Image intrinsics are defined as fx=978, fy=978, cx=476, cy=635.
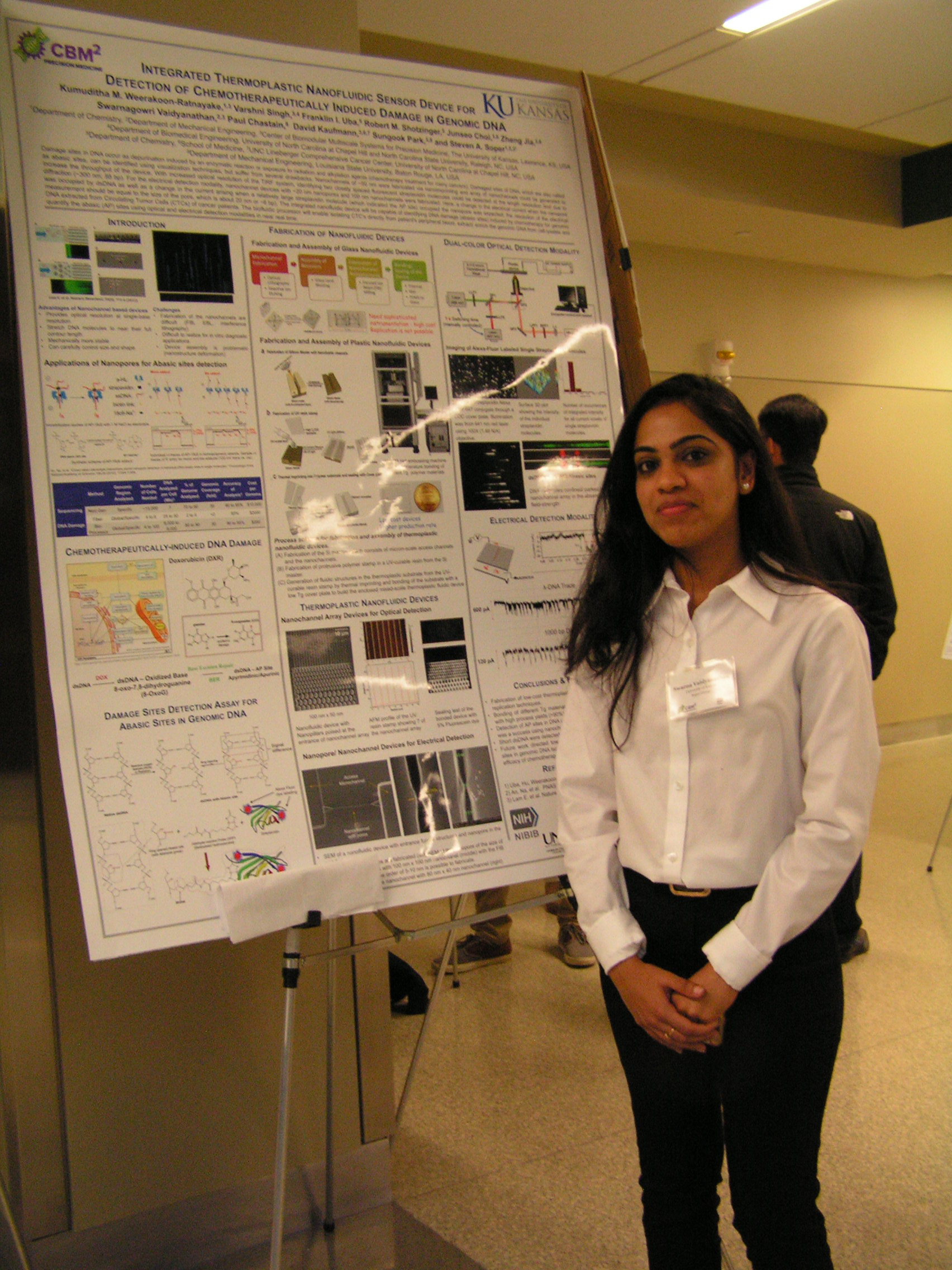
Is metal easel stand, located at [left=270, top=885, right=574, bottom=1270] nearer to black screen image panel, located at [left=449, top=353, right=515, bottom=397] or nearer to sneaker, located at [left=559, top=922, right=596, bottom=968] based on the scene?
black screen image panel, located at [left=449, top=353, right=515, bottom=397]

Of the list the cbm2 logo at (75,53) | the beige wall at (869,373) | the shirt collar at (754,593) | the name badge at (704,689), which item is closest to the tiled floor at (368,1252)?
the name badge at (704,689)

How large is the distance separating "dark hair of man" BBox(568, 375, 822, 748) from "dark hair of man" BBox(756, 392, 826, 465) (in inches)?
63.3

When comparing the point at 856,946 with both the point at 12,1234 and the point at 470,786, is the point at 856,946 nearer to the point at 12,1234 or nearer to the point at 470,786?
the point at 470,786

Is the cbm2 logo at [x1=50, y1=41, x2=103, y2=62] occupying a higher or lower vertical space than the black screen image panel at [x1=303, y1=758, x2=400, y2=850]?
higher

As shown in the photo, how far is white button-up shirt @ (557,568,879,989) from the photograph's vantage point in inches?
46.6

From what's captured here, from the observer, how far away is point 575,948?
331cm

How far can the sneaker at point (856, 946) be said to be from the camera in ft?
10.4

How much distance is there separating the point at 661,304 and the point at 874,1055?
394 cm

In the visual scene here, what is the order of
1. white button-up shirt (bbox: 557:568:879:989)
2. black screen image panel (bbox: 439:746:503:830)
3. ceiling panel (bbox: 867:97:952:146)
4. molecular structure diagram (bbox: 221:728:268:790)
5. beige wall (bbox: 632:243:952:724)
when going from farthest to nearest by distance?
1. beige wall (bbox: 632:243:952:724)
2. ceiling panel (bbox: 867:97:952:146)
3. black screen image panel (bbox: 439:746:503:830)
4. molecular structure diagram (bbox: 221:728:268:790)
5. white button-up shirt (bbox: 557:568:879:989)

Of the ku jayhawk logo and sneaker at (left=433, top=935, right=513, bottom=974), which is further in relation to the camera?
sneaker at (left=433, top=935, right=513, bottom=974)

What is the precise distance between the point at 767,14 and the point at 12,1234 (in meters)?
3.85

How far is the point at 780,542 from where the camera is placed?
1356 millimetres

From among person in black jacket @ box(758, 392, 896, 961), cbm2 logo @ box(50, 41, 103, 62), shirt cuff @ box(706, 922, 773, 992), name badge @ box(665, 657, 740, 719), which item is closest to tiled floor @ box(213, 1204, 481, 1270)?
shirt cuff @ box(706, 922, 773, 992)

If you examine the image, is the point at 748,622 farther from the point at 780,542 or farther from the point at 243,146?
the point at 243,146
